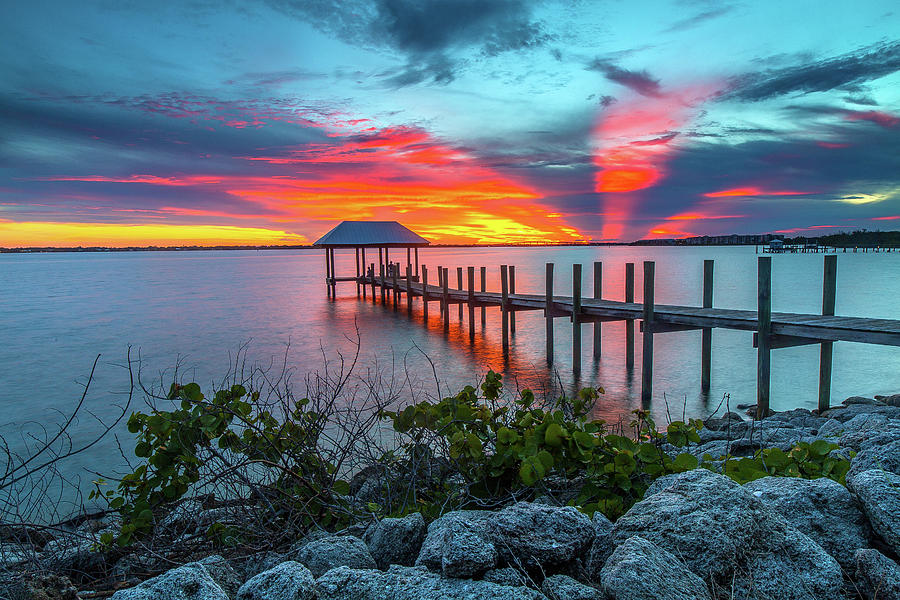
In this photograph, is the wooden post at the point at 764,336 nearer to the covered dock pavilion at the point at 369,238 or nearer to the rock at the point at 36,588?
the rock at the point at 36,588

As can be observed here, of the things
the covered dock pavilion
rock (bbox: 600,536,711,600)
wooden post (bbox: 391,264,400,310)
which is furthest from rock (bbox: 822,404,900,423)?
the covered dock pavilion

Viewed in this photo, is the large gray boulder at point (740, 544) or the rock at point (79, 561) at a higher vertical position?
the large gray boulder at point (740, 544)

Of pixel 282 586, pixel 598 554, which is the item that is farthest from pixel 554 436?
pixel 282 586

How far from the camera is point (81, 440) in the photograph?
9047 millimetres

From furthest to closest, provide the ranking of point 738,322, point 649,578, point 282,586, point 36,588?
point 738,322 → point 36,588 → point 282,586 → point 649,578

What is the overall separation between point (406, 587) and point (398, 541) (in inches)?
23.9

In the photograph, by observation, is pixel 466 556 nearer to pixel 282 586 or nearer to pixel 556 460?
pixel 282 586

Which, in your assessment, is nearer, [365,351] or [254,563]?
[254,563]

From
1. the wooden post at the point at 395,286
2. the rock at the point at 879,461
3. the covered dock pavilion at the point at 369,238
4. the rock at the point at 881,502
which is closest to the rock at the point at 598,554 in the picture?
the rock at the point at 881,502

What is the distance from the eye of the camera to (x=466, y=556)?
7.45 ft

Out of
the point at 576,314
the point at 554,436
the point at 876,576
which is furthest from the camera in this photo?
the point at 576,314

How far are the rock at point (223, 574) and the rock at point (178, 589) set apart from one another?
0.30 m

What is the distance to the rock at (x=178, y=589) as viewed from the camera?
2316mm

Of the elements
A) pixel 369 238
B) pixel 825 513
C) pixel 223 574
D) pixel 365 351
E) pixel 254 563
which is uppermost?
pixel 369 238
